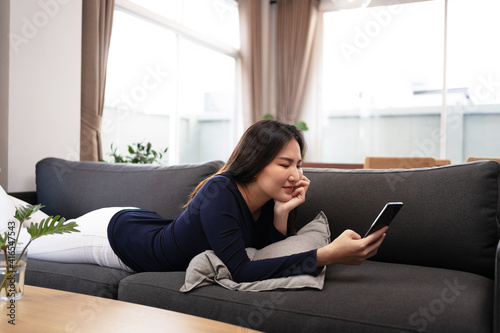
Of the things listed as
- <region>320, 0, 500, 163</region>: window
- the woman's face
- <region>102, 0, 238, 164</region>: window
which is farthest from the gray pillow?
<region>320, 0, 500, 163</region>: window

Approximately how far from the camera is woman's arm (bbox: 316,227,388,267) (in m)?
1.40

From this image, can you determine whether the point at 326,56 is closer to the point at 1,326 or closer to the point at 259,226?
the point at 259,226

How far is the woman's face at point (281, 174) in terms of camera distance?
161cm

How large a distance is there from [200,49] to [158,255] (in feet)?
12.9

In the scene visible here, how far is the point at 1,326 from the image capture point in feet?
3.35

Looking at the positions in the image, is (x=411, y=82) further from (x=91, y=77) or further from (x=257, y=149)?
(x=257, y=149)

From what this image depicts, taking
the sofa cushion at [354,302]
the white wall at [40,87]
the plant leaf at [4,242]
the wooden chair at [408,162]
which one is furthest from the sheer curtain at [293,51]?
→ the plant leaf at [4,242]

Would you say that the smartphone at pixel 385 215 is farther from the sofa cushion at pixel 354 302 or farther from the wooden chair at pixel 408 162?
the wooden chair at pixel 408 162

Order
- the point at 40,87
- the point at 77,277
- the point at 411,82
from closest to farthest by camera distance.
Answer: the point at 77,277
the point at 40,87
the point at 411,82

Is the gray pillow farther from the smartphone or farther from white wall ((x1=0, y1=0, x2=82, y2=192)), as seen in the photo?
white wall ((x1=0, y1=0, x2=82, y2=192))

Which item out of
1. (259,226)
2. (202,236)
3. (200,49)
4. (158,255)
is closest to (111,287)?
(158,255)

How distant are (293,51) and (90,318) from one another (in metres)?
5.24

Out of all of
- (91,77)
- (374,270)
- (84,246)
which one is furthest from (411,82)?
(84,246)

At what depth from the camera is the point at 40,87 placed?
289cm
